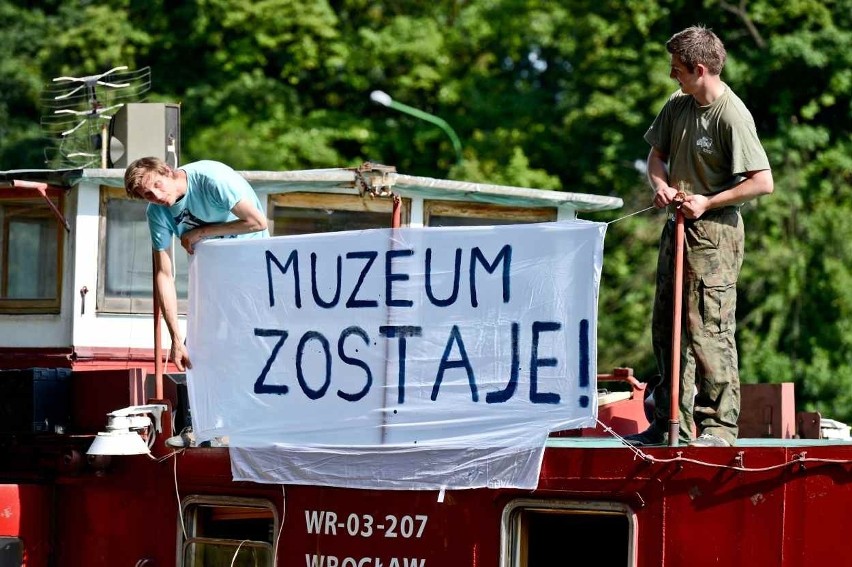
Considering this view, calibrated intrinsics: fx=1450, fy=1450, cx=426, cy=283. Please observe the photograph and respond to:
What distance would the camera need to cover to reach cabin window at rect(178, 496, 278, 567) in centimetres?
732

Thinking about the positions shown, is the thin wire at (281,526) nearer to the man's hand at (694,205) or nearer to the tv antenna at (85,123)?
the man's hand at (694,205)

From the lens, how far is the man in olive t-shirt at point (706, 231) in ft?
20.7

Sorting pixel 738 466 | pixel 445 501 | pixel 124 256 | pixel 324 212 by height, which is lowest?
pixel 445 501

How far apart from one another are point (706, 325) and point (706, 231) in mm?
418

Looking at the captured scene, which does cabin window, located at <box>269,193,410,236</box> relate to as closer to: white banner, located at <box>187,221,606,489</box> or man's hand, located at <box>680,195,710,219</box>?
white banner, located at <box>187,221,606,489</box>

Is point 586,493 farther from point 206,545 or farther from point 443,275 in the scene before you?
point 206,545

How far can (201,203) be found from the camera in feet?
23.9

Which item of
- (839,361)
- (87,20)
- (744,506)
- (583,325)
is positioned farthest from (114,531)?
(87,20)

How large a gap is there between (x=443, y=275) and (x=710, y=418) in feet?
4.45

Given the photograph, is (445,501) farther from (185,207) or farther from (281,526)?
(185,207)

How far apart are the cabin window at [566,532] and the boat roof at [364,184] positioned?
254cm

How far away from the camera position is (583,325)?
6.26 meters

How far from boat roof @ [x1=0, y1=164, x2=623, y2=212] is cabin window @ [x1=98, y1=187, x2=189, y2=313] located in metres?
0.18

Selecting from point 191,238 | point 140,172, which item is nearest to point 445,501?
point 191,238
